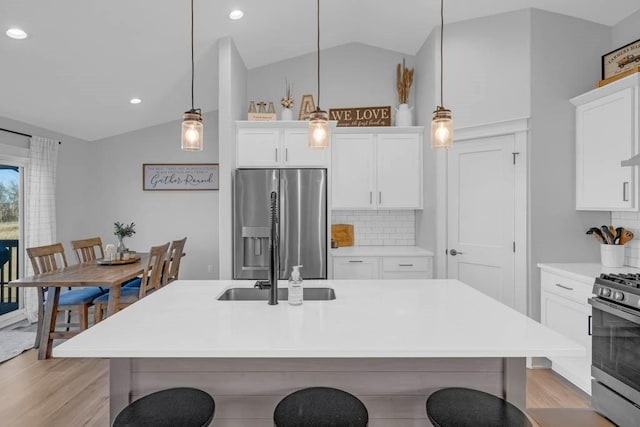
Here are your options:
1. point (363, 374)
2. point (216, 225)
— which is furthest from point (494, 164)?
point (216, 225)

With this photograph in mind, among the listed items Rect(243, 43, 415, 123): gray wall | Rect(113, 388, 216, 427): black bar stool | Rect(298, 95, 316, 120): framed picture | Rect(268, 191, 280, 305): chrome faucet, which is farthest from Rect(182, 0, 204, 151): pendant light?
Rect(243, 43, 415, 123): gray wall

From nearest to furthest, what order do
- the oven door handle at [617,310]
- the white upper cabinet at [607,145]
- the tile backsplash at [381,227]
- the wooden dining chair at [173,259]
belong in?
the oven door handle at [617,310] < the white upper cabinet at [607,145] < the wooden dining chair at [173,259] < the tile backsplash at [381,227]

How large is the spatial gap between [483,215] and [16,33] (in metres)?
4.07

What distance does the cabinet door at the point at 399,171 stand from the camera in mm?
4125

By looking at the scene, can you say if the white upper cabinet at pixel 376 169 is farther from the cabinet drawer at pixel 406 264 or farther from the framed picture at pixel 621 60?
the framed picture at pixel 621 60

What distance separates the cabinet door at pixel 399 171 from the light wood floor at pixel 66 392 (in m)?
1.99

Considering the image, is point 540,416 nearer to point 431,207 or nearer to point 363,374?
point 363,374

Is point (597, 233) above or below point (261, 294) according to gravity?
above

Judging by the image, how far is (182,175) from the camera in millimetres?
5473

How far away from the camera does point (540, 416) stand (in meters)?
2.45

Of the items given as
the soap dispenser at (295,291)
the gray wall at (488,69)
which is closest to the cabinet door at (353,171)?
the gray wall at (488,69)

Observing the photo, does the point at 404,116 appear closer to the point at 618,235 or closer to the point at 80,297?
the point at 618,235

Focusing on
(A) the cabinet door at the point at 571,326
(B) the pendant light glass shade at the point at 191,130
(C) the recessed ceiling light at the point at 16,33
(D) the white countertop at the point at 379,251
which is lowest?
(A) the cabinet door at the point at 571,326

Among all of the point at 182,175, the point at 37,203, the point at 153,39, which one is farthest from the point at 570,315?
the point at 37,203
